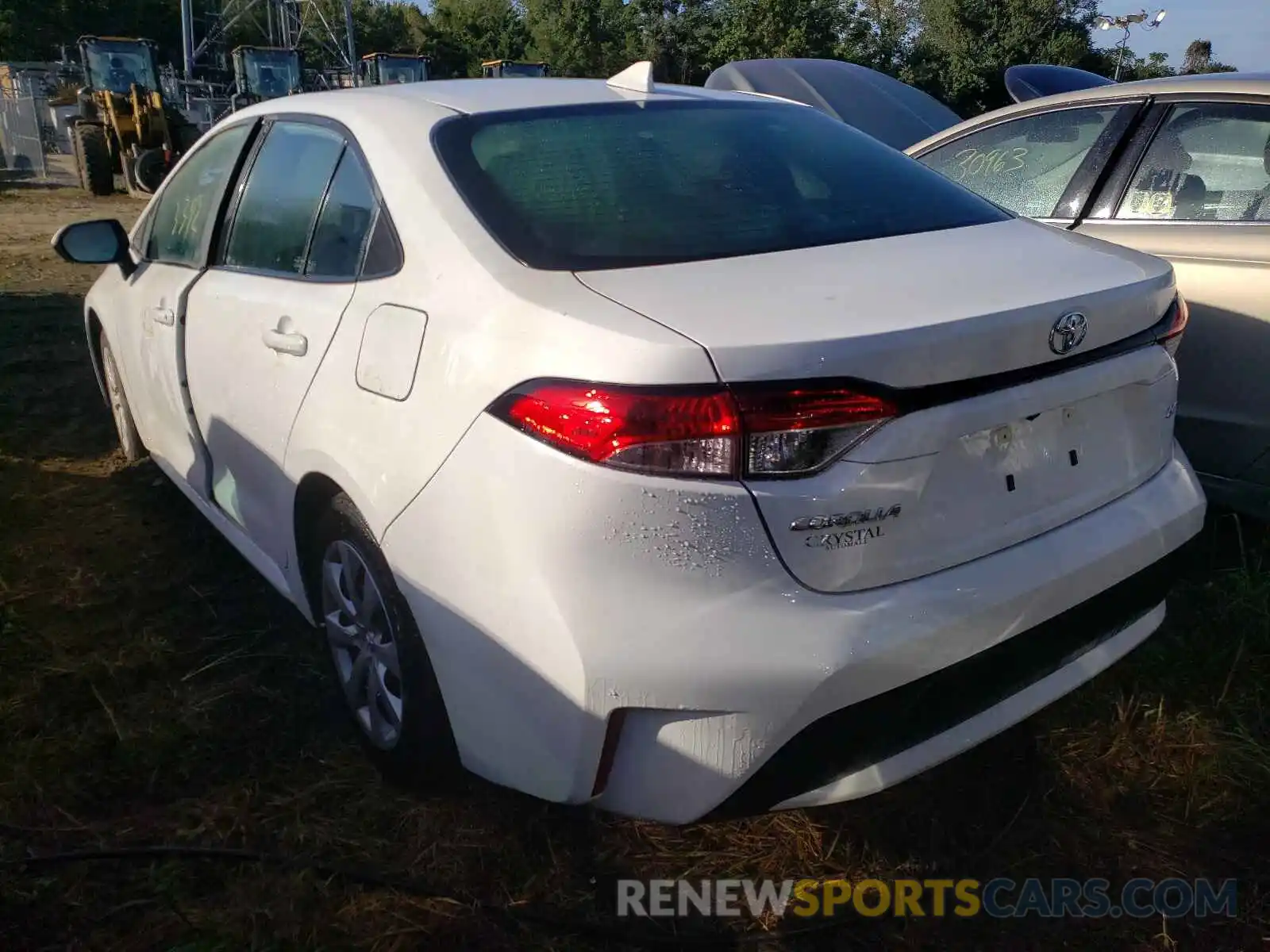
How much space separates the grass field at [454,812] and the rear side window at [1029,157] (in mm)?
1309

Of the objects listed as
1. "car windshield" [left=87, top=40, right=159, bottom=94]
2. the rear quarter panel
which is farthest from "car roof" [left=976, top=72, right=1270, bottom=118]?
"car windshield" [left=87, top=40, right=159, bottom=94]

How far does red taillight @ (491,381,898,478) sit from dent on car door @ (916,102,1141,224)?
2317 millimetres

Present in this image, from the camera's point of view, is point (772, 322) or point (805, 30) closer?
point (772, 322)

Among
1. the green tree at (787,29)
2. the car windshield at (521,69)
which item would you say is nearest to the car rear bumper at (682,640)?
the car windshield at (521,69)

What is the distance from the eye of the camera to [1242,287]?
9.61ft

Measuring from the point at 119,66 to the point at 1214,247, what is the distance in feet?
60.8

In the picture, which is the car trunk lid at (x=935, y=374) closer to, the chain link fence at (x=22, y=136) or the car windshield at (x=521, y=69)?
the car windshield at (x=521, y=69)

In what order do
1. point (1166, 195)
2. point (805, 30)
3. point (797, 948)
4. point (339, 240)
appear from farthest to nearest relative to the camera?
point (805, 30) < point (1166, 195) < point (339, 240) < point (797, 948)

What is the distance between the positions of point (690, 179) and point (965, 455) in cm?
93

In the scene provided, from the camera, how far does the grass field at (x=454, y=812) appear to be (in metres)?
2.00

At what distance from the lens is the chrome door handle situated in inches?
91.4

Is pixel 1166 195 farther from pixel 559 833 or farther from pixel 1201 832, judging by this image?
pixel 559 833

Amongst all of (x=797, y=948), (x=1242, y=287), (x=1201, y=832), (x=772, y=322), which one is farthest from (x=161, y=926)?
(x=1242, y=287)

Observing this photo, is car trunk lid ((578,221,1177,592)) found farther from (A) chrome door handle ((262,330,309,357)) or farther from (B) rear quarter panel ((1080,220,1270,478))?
(B) rear quarter panel ((1080,220,1270,478))
